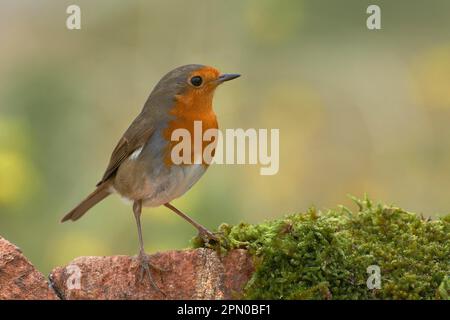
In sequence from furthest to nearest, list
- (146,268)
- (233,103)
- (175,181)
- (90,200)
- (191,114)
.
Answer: (233,103)
(90,200)
(191,114)
(175,181)
(146,268)

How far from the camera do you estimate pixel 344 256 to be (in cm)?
382

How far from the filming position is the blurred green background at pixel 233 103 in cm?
605

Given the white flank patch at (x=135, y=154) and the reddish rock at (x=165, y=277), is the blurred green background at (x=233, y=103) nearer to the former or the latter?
the white flank patch at (x=135, y=154)

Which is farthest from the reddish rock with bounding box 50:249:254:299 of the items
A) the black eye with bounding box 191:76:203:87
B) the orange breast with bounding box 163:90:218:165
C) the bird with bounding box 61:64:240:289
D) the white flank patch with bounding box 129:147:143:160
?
the black eye with bounding box 191:76:203:87

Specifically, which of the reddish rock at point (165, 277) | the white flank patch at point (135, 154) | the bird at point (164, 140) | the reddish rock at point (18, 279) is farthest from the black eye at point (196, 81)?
the reddish rock at point (18, 279)

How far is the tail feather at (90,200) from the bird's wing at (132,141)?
0.53 feet

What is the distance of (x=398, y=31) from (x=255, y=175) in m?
3.06

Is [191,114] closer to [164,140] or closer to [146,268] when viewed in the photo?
[164,140]

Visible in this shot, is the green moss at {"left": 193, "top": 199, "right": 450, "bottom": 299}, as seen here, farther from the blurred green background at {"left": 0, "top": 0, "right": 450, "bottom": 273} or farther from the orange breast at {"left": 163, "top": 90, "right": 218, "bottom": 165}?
the blurred green background at {"left": 0, "top": 0, "right": 450, "bottom": 273}

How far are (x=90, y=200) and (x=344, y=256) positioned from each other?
6.80 feet

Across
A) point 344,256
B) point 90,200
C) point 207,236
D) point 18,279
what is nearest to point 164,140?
point 207,236

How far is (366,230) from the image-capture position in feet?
13.8

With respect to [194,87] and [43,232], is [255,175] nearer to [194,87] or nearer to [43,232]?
[43,232]
